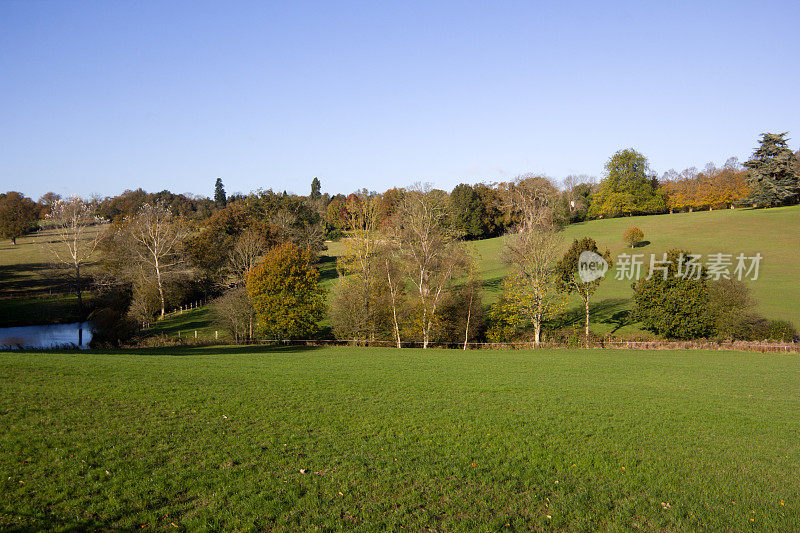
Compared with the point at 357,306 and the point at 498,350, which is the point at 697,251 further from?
the point at 357,306

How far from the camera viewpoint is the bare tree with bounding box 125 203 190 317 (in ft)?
196

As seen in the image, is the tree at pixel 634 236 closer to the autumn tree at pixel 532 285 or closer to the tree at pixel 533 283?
the autumn tree at pixel 532 285

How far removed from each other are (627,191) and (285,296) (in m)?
Answer: 94.8

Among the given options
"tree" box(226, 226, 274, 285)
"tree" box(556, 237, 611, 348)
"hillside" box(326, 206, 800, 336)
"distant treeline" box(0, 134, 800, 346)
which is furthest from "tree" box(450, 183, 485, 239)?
"tree" box(556, 237, 611, 348)

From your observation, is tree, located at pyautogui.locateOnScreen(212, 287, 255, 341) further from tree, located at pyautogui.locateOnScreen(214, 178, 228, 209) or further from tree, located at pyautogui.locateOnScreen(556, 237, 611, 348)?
tree, located at pyautogui.locateOnScreen(214, 178, 228, 209)

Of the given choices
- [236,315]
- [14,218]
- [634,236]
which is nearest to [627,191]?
[634,236]

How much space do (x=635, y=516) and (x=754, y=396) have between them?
52.3ft

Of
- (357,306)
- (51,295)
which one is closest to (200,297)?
(51,295)

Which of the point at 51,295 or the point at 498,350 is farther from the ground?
the point at 51,295

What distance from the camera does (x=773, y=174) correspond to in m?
88.6

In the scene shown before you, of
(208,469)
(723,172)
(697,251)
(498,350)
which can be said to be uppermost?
(723,172)

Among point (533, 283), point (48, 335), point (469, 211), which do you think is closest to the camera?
point (533, 283)

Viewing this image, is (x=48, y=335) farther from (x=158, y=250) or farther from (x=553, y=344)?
(x=553, y=344)

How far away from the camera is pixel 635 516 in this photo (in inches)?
357
